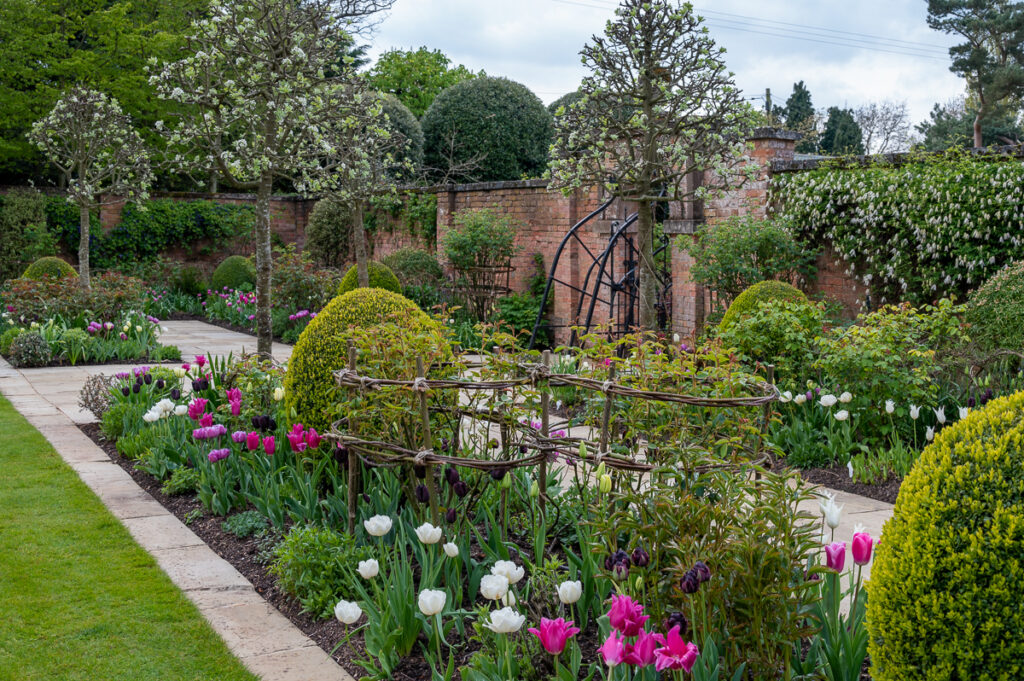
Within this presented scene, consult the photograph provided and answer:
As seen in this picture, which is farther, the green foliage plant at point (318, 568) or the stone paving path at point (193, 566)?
the green foliage plant at point (318, 568)

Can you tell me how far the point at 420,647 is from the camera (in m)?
3.03

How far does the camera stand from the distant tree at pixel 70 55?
707 inches

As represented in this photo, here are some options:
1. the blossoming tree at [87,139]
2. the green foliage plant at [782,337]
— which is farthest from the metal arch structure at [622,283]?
the blossoming tree at [87,139]

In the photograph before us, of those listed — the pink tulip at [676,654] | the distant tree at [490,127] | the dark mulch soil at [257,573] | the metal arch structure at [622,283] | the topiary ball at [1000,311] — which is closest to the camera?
the pink tulip at [676,654]

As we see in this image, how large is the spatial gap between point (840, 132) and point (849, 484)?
2748 centimetres

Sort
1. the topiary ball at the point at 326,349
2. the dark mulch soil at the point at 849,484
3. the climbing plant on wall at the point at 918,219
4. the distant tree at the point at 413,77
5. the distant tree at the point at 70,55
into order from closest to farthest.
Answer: the topiary ball at the point at 326,349 < the dark mulch soil at the point at 849,484 < the climbing plant on wall at the point at 918,219 < the distant tree at the point at 70,55 < the distant tree at the point at 413,77

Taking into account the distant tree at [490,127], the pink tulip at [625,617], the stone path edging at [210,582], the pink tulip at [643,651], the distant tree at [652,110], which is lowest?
the stone path edging at [210,582]

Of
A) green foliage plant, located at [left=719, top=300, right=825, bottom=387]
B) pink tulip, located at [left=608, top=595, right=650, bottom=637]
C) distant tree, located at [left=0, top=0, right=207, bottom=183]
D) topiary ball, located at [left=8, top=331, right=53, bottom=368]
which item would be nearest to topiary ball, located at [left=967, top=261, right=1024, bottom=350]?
green foliage plant, located at [left=719, top=300, right=825, bottom=387]

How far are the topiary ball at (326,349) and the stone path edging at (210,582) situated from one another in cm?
88

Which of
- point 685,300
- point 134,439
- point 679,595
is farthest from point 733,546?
point 685,300

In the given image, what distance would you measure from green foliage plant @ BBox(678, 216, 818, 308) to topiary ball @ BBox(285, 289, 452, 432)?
4.44m

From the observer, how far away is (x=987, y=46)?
25797mm

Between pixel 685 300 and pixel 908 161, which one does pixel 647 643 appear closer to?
pixel 908 161

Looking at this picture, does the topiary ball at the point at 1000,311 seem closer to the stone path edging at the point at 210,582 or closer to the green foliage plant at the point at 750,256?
the green foliage plant at the point at 750,256
